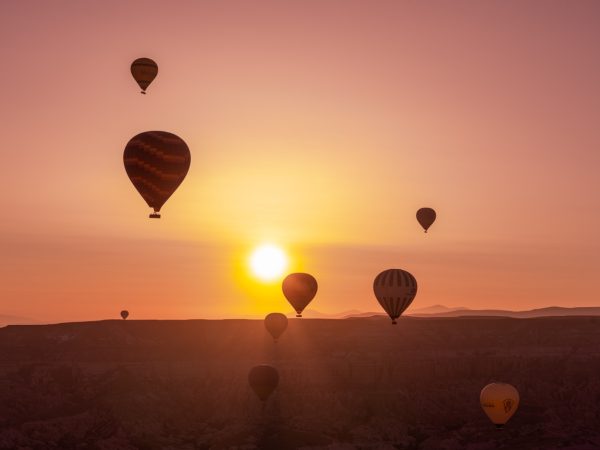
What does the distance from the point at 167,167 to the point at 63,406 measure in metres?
51.1

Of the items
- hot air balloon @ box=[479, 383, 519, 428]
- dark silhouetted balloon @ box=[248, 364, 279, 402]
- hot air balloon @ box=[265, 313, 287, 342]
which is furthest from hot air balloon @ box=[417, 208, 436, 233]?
hot air balloon @ box=[265, 313, 287, 342]

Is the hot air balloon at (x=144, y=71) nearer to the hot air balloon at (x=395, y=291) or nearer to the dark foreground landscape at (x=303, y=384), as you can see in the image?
the hot air balloon at (x=395, y=291)

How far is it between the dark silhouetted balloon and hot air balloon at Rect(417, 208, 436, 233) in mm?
25926

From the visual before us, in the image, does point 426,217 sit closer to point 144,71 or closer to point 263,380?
point 263,380

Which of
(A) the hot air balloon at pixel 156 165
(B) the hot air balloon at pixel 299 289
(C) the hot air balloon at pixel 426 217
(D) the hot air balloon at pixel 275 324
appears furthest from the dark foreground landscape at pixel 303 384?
(A) the hot air balloon at pixel 156 165

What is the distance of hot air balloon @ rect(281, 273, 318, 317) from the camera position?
381 ft

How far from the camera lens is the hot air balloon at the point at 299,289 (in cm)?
11600

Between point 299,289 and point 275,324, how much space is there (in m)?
12.7

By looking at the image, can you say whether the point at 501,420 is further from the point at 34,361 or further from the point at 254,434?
the point at 34,361

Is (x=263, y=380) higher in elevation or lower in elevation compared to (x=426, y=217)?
lower

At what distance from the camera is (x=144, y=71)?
79500mm

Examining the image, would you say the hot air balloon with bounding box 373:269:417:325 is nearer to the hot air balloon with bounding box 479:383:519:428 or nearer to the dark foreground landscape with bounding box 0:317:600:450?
the hot air balloon with bounding box 479:383:519:428

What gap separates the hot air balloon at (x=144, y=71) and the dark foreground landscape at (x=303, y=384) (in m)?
43.6

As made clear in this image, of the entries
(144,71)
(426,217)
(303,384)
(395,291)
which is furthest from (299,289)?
(144,71)
